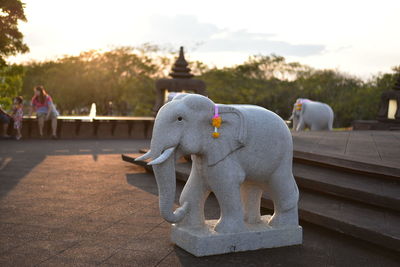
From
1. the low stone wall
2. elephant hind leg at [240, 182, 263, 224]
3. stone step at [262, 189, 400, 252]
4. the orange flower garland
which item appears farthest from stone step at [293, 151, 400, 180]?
the low stone wall

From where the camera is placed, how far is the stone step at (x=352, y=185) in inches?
212

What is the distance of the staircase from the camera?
483 cm

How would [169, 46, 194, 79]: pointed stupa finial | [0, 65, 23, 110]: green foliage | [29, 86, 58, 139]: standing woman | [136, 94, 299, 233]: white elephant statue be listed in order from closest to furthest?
[136, 94, 299, 233]: white elephant statue → [29, 86, 58, 139]: standing woman → [169, 46, 194, 79]: pointed stupa finial → [0, 65, 23, 110]: green foliage

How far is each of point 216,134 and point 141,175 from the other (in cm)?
500

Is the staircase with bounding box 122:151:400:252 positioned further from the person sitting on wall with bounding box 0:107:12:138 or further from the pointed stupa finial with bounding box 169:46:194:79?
the pointed stupa finial with bounding box 169:46:194:79

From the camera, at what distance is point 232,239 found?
178 inches

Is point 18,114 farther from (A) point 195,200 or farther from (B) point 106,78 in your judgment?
(B) point 106,78

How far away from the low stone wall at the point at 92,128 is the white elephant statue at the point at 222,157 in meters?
13.6

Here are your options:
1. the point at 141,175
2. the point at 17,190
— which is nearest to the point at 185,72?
the point at 141,175

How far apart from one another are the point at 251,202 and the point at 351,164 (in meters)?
2.03

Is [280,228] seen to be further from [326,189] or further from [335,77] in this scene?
[335,77]

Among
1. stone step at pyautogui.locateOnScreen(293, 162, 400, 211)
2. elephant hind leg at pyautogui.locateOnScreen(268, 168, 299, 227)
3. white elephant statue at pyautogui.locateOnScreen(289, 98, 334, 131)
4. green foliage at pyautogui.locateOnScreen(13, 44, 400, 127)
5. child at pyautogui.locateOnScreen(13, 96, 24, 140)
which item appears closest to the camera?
elephant hind leg at pyautogui.locateOnScreen(268, 168, 299, 227)

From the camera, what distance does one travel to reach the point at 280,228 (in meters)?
4.80

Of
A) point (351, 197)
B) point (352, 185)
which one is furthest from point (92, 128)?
point (351, 197)
